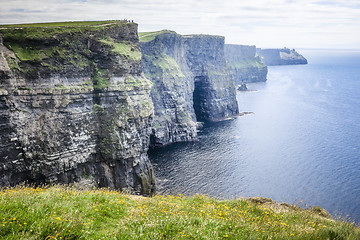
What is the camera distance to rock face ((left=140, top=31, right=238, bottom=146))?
3396 inches

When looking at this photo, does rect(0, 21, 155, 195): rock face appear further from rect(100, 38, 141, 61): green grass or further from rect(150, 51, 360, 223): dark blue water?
rect(150, 51, 360, 223): dark blue water

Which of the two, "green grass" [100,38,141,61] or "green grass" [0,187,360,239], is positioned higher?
"green grass" [100,38,141,61]

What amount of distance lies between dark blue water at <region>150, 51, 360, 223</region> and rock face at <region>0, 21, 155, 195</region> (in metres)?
12.4

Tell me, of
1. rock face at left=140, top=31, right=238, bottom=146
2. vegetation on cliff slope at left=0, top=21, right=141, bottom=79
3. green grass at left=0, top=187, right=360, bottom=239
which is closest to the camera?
green grass at left=0, top=187, right=360, bottom=239

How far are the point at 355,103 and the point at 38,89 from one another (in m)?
142

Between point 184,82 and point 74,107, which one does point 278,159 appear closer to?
point 184,82

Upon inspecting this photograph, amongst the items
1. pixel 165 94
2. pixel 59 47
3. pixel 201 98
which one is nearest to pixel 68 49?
pixel 59 47

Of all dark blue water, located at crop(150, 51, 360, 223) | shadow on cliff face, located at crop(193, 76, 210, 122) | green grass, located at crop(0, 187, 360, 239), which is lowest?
dark blue water, located at crop(150, 51, 360, 223)

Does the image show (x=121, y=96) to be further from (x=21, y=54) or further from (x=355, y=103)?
(x=355, y=103)

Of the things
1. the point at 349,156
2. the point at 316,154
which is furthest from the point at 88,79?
the point at 349,156

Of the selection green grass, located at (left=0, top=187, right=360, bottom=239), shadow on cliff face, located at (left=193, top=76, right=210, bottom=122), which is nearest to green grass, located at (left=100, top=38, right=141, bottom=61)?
green grass, located at (left=0, top=187, right=360, bottom=239)

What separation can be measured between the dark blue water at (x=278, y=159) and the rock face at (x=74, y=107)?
12432mm

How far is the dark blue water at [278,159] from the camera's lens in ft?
180

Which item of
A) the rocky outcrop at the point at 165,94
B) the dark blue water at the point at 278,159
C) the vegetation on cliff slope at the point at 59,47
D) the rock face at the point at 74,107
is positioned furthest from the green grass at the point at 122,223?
the rocky outcrop at the point at 165,94
